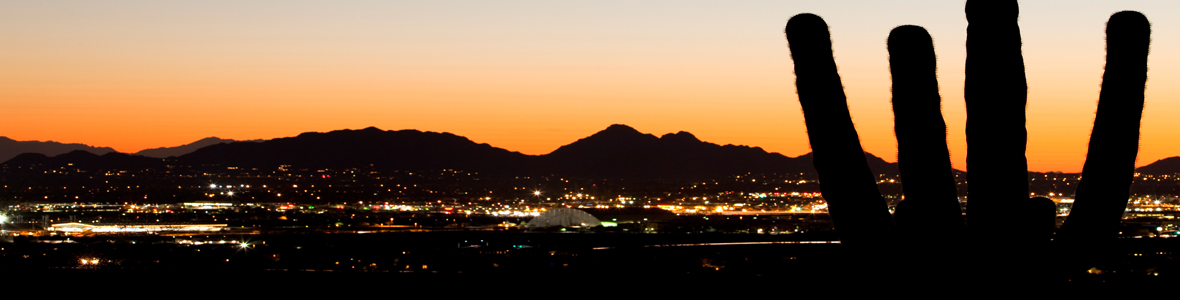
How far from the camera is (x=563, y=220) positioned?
85.8 metres

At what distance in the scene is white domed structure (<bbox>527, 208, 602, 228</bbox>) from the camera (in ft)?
275

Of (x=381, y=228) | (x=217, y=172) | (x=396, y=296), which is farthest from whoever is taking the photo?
(x=217, y=172)

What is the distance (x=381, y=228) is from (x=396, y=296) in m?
72.3

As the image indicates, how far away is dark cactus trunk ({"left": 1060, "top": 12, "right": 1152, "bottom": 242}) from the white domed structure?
76.3 metres

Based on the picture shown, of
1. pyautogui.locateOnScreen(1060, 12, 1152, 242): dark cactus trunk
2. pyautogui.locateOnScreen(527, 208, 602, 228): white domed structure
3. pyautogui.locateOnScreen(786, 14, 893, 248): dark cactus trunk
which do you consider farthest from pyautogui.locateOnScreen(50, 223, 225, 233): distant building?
pyautogui.locateOnScreen(1060, 12, 1152, 242): dark cactus trunk

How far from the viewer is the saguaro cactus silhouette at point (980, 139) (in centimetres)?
641

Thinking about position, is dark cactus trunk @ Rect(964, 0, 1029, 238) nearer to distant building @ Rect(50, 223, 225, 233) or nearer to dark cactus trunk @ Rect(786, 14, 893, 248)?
dark cactus trunk @ Rect(786, 14, 893, 248)

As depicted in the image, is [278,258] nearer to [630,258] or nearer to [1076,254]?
[630,258]

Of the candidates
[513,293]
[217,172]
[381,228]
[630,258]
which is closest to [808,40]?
[513,293]

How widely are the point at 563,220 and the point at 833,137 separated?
79437 mm

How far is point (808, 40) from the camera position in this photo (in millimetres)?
6730

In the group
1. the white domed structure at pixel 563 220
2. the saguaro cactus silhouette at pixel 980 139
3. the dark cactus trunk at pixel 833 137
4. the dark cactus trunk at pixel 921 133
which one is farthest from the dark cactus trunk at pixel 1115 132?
the white domed structure at pixel 563 220

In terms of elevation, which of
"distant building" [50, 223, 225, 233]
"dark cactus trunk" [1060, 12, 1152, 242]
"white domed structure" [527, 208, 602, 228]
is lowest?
"white domed structure" [527, 208, 602, 228]

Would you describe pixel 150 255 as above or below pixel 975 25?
below
